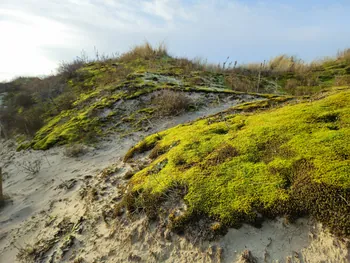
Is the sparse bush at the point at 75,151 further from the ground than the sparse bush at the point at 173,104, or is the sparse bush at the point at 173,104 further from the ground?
the sparse bush at the point at 173,104

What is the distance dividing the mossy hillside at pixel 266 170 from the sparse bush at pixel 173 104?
3364 millimetres

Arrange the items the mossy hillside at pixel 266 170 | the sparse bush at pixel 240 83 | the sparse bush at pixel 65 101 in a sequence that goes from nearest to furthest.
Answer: the mossy hillside at pixel 266 170 < the sparse bush at pixel 240 83 < the sparse bush at pixel 65 101

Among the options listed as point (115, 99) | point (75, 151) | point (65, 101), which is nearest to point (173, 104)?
point (115, 99)

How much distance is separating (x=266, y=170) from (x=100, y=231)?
219 cm

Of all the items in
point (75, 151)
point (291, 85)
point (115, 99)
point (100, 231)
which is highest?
point (291, 85)

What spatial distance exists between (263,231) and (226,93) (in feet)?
21.0

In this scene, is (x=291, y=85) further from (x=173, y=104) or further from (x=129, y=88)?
(x=129, y=88)

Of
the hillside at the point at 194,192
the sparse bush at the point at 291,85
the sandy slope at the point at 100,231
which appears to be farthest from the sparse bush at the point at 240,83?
the sandy slope at the point at 100,231

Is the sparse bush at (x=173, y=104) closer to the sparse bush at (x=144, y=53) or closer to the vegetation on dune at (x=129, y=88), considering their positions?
the vegetation on dune at (x=129, y=88)

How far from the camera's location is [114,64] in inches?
567

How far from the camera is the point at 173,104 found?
775 centimetres

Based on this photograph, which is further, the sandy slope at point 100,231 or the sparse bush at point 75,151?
the sparse bush at point 75,151

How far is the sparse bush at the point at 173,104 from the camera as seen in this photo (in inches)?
303

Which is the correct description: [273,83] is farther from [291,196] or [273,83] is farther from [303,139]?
[291,196]
